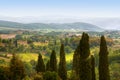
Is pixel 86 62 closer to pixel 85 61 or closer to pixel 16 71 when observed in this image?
pixel 85 61

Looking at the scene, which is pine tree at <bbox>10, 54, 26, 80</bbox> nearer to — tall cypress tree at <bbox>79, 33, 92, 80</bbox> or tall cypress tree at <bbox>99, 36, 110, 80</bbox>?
tall cypress tree at <bbox>79, 33, 92, 80</bbox>

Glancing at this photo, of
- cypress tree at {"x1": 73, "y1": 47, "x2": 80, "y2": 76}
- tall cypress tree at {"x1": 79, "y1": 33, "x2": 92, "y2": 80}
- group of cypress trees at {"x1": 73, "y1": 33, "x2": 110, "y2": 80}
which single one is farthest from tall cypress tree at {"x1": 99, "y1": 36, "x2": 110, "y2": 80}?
cypress tree at {"x1": 73, "y1": 47, "x2": 80, "y2": 76}

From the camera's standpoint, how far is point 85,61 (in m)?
68.3

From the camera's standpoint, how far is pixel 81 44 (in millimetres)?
69250

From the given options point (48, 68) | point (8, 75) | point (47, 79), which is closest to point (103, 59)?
point (47, 79)

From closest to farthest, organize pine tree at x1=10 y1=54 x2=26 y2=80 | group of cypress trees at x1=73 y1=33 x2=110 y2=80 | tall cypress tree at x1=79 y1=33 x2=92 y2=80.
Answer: tall cypress tree at x1=79 y1=33 x2=92 y2=80 < group of cypress trees at x1=73 y1=33 x2=110 y2=80 < pine tree at x1=10 y1=54 x2=26 y2=80

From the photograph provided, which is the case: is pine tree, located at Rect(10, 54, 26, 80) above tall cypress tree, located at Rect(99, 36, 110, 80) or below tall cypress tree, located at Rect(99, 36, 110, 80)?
below

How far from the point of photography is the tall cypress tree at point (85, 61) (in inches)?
2672

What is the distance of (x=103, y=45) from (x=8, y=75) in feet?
91.8

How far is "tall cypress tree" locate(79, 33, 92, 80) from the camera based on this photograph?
223 feet

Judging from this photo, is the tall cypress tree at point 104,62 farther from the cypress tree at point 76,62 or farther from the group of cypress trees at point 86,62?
the cypress tree at point 76,62

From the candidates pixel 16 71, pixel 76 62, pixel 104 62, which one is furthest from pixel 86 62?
pixel 16 71

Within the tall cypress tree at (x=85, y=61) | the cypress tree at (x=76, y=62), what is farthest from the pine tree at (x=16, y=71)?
the tall cypress tree at (x=85, y=61)

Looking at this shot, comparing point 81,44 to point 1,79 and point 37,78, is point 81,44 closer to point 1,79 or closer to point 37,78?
point 37,78
